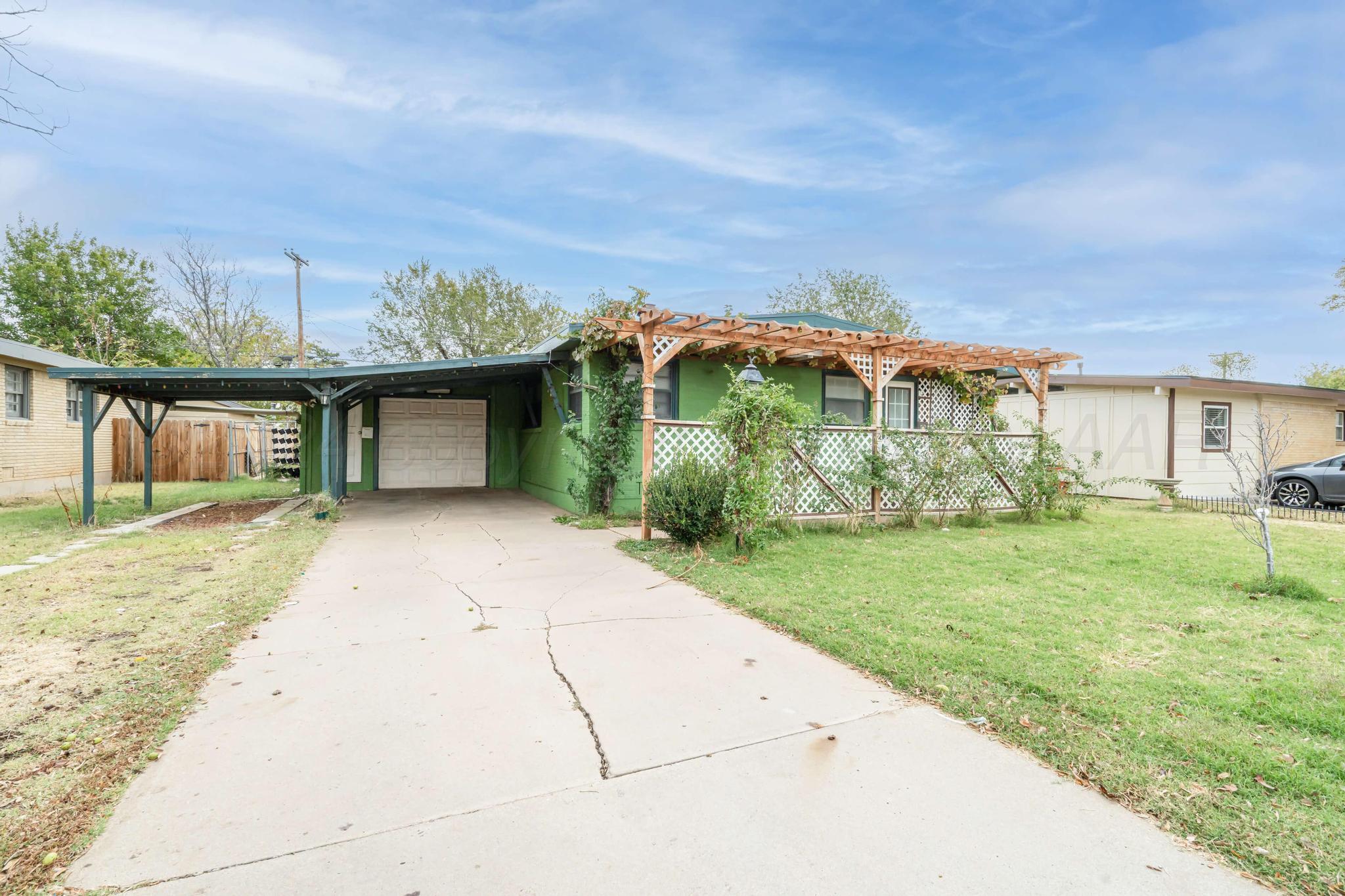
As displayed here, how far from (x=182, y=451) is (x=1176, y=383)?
2534 centimetres

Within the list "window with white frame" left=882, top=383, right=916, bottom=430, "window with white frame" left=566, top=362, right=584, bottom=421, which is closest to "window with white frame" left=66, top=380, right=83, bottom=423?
"window with white frame" left=566, top=362, right=584, bottom=421

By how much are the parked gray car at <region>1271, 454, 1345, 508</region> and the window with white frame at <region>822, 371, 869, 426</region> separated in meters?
7.72

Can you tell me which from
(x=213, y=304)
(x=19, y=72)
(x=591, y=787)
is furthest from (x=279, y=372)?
(x=213, y=304)

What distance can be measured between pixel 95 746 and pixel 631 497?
24.1ft

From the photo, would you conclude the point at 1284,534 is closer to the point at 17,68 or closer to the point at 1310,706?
the point at 1310,706

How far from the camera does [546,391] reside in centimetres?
1203

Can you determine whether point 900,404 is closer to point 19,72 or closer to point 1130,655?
point 1130,655

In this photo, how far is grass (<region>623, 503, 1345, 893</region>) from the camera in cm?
213

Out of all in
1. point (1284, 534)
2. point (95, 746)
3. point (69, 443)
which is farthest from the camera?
point (69, 443)

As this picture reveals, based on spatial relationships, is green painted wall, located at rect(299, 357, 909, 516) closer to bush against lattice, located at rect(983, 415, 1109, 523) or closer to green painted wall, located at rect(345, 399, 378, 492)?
green painted wall, located at rect(345, 399, 378, 492)

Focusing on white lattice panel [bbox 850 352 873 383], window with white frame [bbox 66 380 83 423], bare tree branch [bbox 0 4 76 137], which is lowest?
window with white frame [bbox 66 380 83 423]

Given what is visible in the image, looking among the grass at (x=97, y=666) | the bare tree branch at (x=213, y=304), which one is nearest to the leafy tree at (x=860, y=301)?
the bare tree branch at (x=213, y=304)

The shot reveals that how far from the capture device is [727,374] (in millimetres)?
10352

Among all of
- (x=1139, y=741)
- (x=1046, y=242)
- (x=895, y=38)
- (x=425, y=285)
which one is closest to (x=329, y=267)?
(x=425, y=285)
